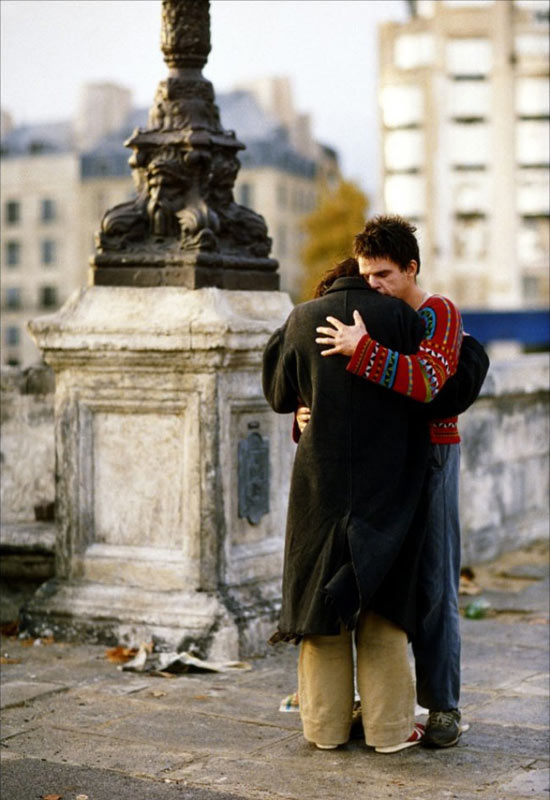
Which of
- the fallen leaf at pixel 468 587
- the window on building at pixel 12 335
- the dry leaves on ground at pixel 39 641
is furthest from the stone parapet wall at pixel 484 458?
the window on building at pixel 12 335

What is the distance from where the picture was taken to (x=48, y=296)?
8769 centimetres

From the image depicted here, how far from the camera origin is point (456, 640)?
17.9 feet

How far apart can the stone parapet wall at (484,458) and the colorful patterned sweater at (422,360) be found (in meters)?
2.91

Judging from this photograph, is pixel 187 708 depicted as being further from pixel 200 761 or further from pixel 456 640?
pixel 456 640

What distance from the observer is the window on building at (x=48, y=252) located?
88000 millimetres

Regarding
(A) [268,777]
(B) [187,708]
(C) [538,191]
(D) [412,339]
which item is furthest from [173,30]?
(C) [538,191]

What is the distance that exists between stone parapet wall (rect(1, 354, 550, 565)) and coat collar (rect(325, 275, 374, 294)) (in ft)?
9.10

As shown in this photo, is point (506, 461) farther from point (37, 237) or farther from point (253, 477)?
point (37, 237)

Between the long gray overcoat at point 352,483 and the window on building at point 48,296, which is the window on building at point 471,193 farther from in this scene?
the long gray overcoat at point 352,483

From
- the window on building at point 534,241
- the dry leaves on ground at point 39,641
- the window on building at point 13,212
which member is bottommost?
the dry leaves on ground at point 39,641

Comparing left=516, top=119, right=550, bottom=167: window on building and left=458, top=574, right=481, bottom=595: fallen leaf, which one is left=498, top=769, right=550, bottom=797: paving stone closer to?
left=458, top=574, right=481, bottom=595: fallen leaf

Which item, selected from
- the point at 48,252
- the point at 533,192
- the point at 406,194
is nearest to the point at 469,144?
the point at 406,194

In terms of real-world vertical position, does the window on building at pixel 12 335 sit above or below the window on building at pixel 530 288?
below

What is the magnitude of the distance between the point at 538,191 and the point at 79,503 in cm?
6907
